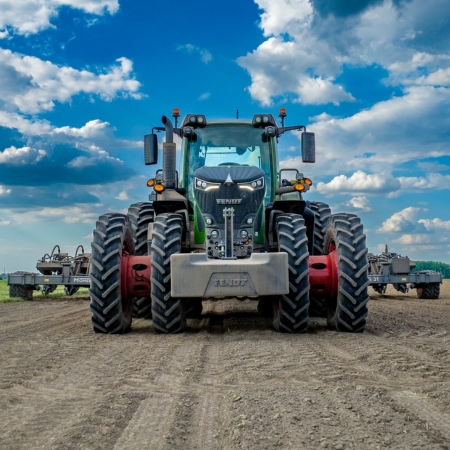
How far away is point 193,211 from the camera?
8.30 m

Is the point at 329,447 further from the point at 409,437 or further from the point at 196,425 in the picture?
the point at 196,425

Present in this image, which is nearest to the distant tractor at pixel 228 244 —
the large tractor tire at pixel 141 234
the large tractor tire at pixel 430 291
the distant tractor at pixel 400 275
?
the large tractor tire at pixel 141 234

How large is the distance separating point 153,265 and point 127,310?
1173 mm

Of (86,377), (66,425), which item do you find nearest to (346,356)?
(86,377)

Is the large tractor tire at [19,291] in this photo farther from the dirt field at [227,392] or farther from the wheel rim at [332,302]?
the wheel rim at [332,302]

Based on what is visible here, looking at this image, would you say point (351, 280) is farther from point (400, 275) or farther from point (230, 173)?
point (400, 275)

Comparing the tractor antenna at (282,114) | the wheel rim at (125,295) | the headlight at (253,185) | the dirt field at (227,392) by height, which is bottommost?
the dirt field at (227,392)

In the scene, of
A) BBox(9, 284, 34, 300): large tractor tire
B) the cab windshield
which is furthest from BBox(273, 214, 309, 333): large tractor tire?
BBox(9, 284, 34, 300): large tractor tire

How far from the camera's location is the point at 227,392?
4035 mm

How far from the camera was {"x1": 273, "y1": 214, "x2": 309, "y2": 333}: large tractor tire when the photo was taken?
6.95 m

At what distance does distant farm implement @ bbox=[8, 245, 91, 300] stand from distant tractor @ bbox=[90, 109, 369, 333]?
28.1 feet

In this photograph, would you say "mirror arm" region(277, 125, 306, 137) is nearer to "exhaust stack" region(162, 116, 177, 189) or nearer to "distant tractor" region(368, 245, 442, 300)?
"exhaust stack" region(162, 116, 177, 189)

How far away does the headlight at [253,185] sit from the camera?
7824mm

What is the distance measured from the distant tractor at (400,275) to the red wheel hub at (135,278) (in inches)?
374
